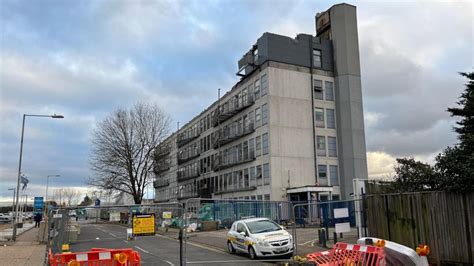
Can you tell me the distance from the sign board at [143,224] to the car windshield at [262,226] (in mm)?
6226

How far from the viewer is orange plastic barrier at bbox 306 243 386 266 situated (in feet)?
30.9

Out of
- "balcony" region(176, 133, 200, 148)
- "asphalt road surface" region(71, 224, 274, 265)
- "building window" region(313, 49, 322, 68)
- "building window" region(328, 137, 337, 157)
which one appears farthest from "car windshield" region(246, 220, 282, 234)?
"balcony" region(176, 133, 200, 148)

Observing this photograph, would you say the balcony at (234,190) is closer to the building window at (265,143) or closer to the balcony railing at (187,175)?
the building window at (265,143)

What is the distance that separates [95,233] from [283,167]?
113ft

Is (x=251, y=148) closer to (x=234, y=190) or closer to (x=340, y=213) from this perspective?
(x=234, y=190)

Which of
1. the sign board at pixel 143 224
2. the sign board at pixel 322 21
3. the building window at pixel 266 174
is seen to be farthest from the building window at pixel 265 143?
the sign board at pixel 143 224

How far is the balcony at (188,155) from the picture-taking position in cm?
7137

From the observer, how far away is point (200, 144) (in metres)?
70.0

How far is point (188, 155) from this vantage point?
76562 millimetres

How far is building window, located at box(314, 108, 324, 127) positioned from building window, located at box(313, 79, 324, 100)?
1.36 m

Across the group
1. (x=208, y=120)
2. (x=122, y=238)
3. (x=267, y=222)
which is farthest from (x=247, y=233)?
(x=208, y=120)

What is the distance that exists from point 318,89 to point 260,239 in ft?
118

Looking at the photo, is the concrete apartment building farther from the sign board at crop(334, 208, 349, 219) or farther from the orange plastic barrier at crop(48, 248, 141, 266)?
the orange plastic barrier at crop(48, 248, 141, 266)

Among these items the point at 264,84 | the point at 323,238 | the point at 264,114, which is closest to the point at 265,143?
the point at 264,114
